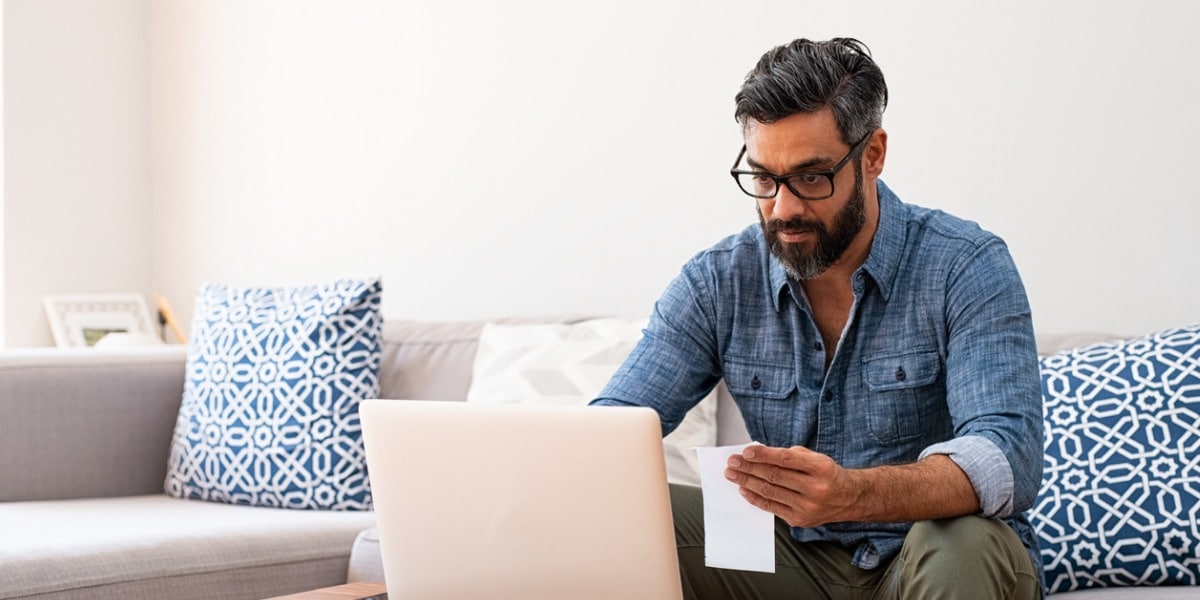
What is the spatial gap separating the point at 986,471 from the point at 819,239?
391 mm

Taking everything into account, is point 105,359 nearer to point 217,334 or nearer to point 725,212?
point 217,334

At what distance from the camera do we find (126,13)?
3883 mm

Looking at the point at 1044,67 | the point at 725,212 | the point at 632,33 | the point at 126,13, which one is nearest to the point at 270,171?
the point at 126,13

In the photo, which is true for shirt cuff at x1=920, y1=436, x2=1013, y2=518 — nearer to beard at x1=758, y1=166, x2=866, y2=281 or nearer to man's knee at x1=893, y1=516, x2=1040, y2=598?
man's knee at x1=893, y1=516, x2=1040, y2=598

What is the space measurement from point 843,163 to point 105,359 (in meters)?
1.73

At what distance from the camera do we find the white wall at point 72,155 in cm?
357

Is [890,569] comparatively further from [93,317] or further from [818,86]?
[93,317]

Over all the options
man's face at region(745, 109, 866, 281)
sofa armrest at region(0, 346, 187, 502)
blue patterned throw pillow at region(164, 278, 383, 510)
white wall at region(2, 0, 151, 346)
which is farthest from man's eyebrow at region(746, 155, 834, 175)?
white wall at region(2, 0, 151, 346)

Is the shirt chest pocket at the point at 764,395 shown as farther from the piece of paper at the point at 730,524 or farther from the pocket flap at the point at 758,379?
the piece of paper at the point at 730,524

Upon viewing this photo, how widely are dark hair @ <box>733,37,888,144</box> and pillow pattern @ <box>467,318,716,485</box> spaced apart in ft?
2.63

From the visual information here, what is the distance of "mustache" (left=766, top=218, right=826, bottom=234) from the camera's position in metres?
1.65

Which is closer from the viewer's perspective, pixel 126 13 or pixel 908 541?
pixel 908 541

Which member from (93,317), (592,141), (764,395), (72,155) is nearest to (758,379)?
(764,395)

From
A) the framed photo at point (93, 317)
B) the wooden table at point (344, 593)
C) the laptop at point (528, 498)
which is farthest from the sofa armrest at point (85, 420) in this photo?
the laptop at point (528, 498)
